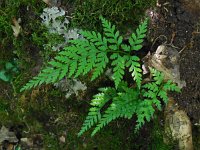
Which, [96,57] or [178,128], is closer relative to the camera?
[96,57]

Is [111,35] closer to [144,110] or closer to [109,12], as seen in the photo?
[109,12]

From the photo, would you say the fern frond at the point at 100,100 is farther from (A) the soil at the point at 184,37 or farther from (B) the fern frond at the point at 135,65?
(A) the soil at the point at 184,37

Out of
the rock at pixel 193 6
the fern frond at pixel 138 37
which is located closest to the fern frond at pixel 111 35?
the fern frond at pixel 138 37

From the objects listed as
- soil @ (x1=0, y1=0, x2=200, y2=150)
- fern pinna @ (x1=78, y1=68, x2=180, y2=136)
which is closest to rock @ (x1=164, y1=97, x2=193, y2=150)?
soil @ (x1=0, y1=0, x2=200, y2=150)

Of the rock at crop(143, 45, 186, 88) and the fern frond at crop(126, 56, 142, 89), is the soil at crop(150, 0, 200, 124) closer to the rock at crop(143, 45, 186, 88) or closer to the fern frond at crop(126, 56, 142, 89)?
the rock at crop(143, 45, 186, 88)

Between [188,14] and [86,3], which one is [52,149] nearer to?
[86,3]

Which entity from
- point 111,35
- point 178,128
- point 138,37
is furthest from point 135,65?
point 178,128

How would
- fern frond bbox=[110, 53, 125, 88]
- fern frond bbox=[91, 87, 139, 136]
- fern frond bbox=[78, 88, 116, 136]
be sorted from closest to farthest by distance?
fern frond bbox=[110, 53, 125, 88]
fern frond bbox=[91, 87, 139, 136]
fern frond bbox=[78, 88, 116, 136]
